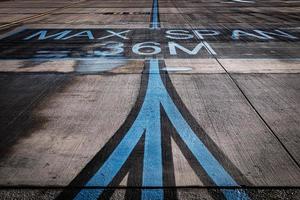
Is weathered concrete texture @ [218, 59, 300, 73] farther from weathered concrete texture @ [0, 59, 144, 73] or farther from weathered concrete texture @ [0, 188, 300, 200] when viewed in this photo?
weathered concrete texture @ [0, 188, 300, 200]

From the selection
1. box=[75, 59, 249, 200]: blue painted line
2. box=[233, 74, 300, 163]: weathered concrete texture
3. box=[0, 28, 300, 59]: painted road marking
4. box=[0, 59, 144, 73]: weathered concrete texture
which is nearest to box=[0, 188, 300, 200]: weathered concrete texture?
box=[75, 59, 249, 200]: blue painted line

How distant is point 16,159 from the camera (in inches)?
165

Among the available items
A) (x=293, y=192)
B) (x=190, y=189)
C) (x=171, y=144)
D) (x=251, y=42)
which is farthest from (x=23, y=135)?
(x=251, y=42)

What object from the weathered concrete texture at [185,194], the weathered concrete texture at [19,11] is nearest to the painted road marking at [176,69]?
the weathered concrete texture at [185,194]

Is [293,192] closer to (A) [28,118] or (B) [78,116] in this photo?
(B) [78,116]

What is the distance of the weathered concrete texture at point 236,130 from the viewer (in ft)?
12.7

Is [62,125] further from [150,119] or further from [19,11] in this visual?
[19,11]

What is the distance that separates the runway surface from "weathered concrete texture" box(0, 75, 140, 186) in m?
0.02

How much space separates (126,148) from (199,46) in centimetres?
634

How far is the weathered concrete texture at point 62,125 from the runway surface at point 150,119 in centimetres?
2

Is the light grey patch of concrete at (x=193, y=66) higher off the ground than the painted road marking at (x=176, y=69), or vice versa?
the painted road marking at (x=176, y=69)

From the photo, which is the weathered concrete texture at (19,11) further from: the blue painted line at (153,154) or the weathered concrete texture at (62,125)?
the blue painted line at (153,154)

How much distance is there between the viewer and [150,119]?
17.4 feet

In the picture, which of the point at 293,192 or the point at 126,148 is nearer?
the point at 293,192
